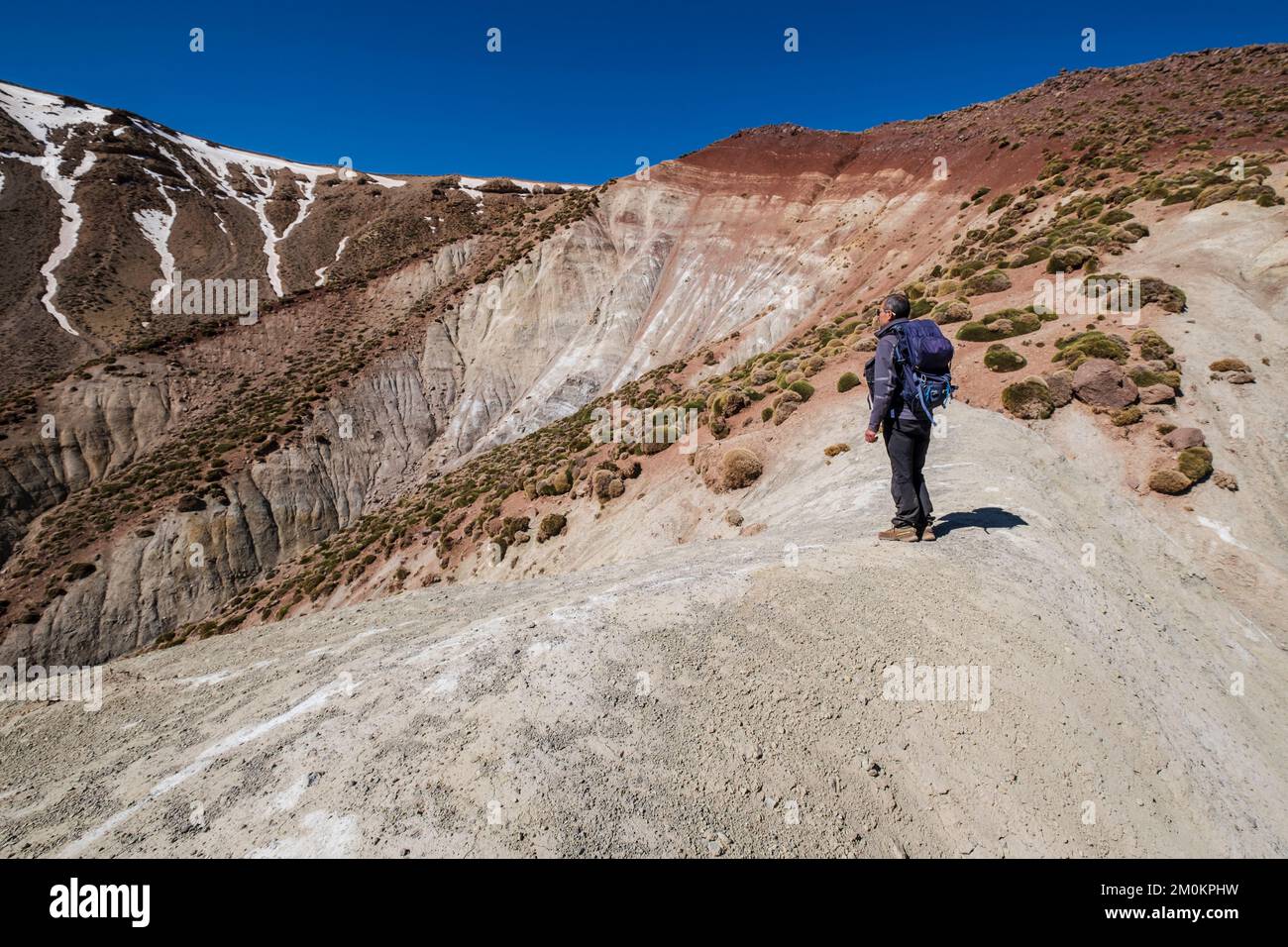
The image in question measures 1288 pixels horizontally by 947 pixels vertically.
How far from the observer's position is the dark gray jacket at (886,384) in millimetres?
7430

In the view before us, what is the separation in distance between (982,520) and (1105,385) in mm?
9699

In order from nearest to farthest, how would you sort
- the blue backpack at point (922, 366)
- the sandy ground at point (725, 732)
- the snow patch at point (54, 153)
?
the sandy ground at point (725, 732) → the blue backpack at point (922, 366) → the snow patch at point (54, 153)

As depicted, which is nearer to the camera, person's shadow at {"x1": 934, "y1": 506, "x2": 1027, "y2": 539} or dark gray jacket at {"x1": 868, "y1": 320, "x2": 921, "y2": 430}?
dark gray jacket at {"x1": 868, "y1": 320, "x2": 921, "y2": 430}

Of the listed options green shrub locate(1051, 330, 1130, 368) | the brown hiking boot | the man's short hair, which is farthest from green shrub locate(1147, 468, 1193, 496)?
the man's short hair

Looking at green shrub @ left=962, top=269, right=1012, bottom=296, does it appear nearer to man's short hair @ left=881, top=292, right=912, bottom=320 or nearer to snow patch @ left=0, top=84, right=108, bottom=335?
man's short hair @ left=881, top=292, right=912, bottom=320

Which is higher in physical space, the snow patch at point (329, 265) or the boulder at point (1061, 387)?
the snow patch at point (329, 265)

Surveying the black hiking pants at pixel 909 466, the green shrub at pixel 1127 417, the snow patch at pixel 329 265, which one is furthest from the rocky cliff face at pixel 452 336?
the black hiking pants at pixel 909 466

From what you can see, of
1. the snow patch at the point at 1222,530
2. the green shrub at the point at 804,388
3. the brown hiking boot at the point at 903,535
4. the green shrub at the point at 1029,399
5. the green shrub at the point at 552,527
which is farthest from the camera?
the green shrub at the point at 552,527

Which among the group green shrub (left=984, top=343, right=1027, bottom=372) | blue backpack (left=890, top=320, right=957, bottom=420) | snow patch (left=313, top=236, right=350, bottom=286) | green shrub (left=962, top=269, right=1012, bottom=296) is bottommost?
blue backpack (left=890, top=320, right=957, bottom=420)

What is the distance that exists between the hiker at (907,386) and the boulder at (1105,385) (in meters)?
11.1

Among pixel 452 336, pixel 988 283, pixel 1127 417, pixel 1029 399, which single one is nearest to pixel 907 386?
pixel 1029 399

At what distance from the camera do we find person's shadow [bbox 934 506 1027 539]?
8820mm

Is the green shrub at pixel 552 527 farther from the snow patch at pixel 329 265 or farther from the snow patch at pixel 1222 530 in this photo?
the snow patch at pixel 329 265

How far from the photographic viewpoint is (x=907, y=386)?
7.43m
